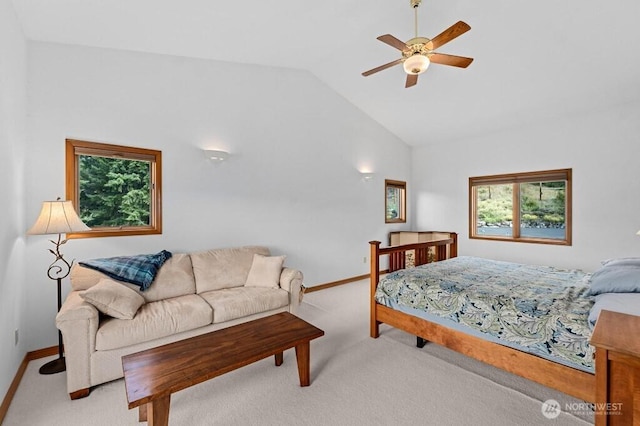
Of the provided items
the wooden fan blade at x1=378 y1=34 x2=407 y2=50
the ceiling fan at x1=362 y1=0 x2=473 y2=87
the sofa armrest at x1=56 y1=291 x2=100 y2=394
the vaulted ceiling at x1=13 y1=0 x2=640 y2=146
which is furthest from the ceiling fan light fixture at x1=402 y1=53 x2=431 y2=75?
the sofa armrest at x1=56 y1=291 x2=100 y2=394

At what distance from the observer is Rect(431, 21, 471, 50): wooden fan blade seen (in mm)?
2189

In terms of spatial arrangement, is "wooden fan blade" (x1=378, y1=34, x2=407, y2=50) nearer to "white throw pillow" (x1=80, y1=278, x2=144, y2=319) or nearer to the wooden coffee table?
the wooden coffee table

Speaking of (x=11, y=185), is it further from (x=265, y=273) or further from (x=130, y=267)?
(x=265, y=273)

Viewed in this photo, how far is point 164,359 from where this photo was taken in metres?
1.83

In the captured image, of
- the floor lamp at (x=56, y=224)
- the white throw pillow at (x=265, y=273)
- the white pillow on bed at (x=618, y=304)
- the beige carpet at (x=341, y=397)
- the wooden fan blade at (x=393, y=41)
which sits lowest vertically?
the beige carpet at (x=341, y=397)

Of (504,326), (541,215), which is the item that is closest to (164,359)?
(504,326)

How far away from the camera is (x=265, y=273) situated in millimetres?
3410

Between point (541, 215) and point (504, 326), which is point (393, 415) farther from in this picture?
point (541, 215)

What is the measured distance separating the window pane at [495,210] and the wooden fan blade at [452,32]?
146 inches

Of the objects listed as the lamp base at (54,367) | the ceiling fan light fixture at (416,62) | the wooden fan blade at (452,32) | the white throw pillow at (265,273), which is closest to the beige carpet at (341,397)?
the lamp base at (54,367)

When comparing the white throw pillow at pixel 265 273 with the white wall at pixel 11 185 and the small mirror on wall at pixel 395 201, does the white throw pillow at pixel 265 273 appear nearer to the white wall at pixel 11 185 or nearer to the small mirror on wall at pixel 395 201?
the white wall at pixel 11 185

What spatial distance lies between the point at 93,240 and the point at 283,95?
3027 millimetres

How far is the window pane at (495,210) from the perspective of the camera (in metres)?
5.14

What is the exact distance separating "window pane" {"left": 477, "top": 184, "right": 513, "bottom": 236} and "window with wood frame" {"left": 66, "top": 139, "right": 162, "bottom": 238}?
5314 mm
